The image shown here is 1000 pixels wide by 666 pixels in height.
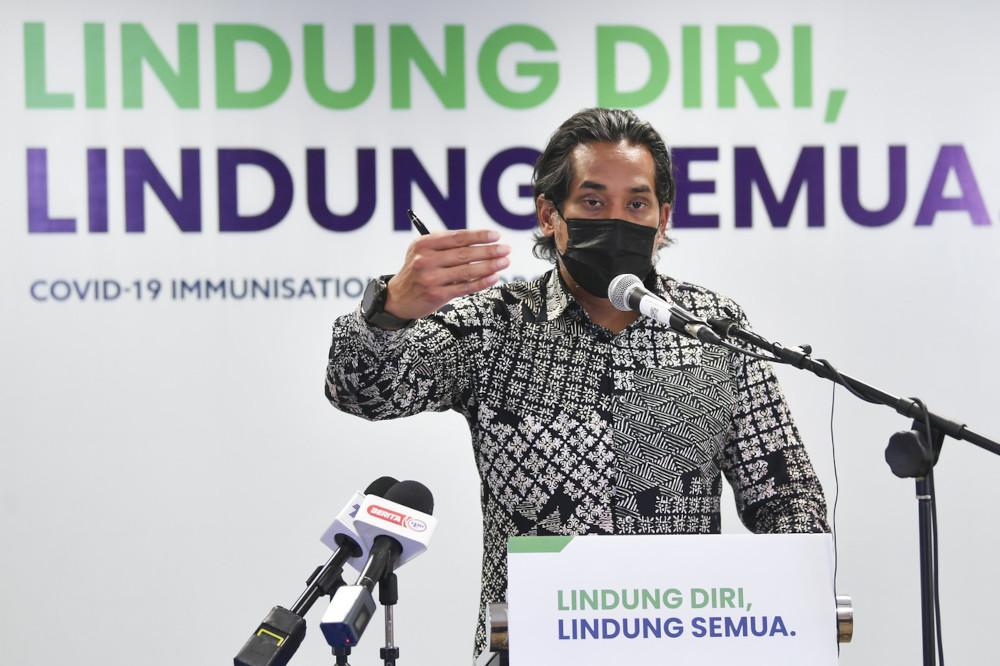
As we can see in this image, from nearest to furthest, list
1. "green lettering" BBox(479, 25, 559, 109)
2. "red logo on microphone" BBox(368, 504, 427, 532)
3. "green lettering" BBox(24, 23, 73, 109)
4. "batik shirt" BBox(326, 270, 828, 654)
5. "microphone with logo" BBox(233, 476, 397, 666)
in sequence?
"microphone with logo" BBox(233, 476, 397, 666) < "red logo on microphone" BBox(368, 504, 427, 532) < "batik shirt" BBox(326, 270, 828, 654) < "green lettering" BBox(24, 23, 73, 109) < "green lettering" BBox(479, 25, 559, 109)

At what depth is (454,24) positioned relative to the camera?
3.27 metres

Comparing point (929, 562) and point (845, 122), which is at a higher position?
point (845, 122)

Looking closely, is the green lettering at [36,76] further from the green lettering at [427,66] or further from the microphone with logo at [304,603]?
the microphone with logo at [304,603]

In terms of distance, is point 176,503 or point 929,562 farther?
point 176,503

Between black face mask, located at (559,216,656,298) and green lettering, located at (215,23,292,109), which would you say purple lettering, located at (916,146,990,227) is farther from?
green lettering, located at (215,23,292,109)

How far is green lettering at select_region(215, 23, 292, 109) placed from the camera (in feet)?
10.5

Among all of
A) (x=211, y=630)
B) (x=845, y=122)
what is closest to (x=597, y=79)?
(x=845, y=122)

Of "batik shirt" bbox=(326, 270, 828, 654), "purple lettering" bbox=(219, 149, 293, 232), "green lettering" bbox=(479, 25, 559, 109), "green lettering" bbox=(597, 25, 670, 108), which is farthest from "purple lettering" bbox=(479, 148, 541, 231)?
"batik shirt" bbox=(326, 270, 828, 654)

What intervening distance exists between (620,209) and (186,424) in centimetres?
181

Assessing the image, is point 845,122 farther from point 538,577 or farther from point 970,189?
point 538,577

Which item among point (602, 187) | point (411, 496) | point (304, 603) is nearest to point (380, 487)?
point (411, 496)

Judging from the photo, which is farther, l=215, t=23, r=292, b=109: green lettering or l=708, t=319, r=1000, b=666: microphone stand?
l=215, t=23, r=292, b=109: green lettering

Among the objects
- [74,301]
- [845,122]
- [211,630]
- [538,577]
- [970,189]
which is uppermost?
[845,122]

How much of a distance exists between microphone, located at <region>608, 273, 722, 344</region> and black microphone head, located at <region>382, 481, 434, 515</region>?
0.39m
